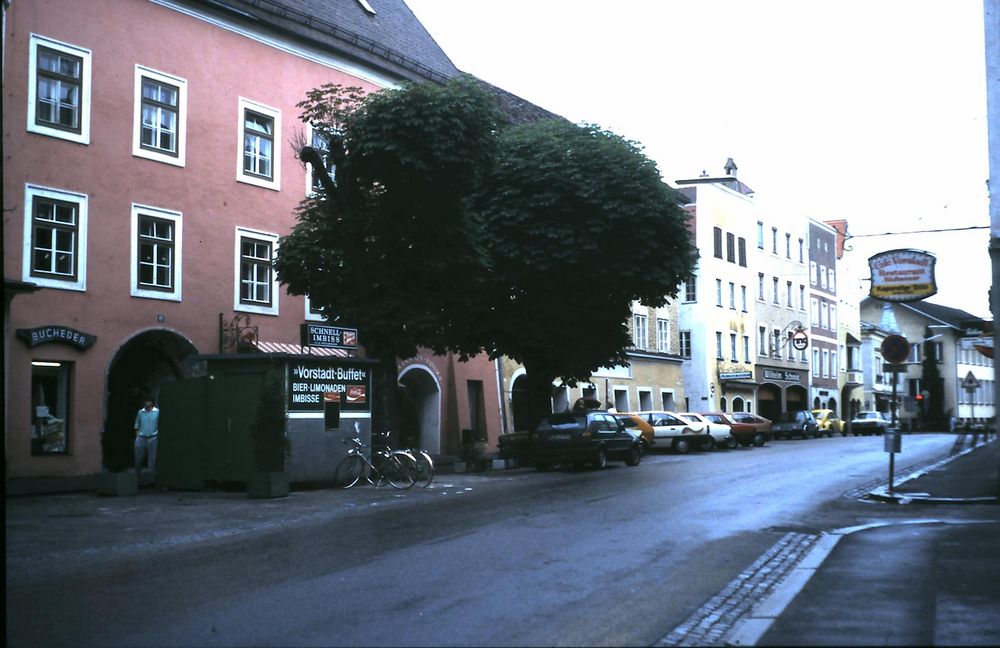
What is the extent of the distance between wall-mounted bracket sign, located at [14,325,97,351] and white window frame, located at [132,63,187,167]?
15.6ft

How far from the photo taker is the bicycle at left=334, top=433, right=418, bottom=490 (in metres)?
22.4

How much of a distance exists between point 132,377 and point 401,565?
61.4 ft

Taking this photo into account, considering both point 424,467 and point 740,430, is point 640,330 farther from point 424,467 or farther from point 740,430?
point 424,467

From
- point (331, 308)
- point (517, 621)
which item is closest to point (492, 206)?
point (331, 308)

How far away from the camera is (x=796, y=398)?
75.6 m

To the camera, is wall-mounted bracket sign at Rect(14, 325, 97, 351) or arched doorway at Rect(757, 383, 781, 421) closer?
wall-mounted bracket sign at Rect(14, 325, 97, 351)

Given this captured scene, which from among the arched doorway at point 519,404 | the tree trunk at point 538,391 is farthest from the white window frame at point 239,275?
the arched doorway at point 519,404

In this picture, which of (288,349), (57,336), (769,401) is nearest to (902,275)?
(288,349)

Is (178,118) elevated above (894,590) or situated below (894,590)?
above

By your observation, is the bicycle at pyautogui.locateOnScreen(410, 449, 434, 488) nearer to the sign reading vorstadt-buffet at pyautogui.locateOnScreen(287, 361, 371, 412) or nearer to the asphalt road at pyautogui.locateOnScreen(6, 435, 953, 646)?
the sign reading vorstadt-buffet at pyautogui.locateOnScreen(287, 361, 371, 412)

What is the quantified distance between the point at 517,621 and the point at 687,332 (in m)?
54.6

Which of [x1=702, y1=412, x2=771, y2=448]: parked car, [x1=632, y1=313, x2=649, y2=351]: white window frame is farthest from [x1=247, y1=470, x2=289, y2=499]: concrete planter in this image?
[x1=632, y1=313, x2=649, y2=351]: white window frame

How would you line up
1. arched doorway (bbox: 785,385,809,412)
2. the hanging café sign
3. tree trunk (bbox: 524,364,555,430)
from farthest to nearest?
1. arched doorway (bbox: 785,385,809,412)
2. tree trunk (bbox: 524,364,555,430)
3. the hanging café sign

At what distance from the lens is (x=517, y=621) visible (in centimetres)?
812
